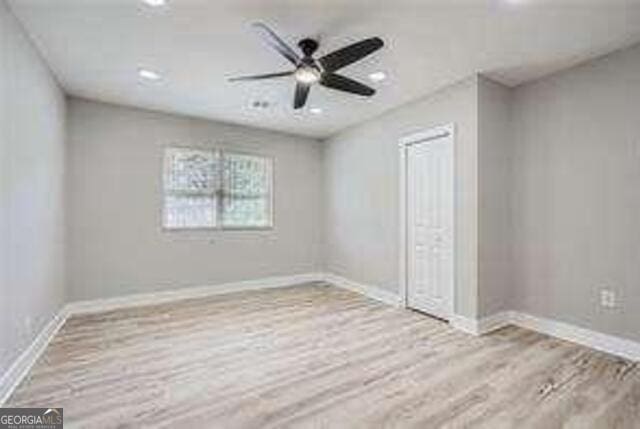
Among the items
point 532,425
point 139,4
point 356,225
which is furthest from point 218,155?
point 532,425

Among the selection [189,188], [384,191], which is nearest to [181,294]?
[189,188]

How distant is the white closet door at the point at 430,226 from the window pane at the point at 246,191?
233cm

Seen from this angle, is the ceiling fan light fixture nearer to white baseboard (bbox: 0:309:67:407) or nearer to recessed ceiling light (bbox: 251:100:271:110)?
recessed ceiling light (bbox: 251:100:271:110)

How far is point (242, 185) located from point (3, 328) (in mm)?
3534

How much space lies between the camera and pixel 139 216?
182 inches

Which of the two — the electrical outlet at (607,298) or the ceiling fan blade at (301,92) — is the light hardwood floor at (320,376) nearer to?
the electrical outlet at (607,298)

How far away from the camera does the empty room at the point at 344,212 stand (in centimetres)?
237

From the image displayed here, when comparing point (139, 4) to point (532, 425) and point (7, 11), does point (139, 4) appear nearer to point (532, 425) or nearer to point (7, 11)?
point (7, 11)

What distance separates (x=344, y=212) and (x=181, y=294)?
267cm

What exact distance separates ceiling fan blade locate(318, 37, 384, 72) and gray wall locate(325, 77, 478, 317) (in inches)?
60.4

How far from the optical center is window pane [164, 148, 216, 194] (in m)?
4.91

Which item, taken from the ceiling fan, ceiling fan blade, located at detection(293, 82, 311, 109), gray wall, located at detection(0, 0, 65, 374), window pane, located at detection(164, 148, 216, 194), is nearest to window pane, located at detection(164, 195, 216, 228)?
window pane, located at detection(164, 148, 216, 194)

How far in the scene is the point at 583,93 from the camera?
10.8 feet

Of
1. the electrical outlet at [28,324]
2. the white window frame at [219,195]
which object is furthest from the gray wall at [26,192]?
the white window frame at [219,195]
